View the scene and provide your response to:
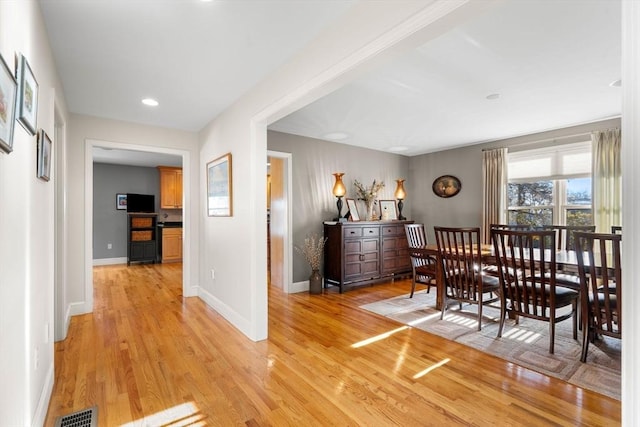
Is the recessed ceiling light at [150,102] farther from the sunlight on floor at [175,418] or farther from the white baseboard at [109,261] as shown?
the white baseboard at [109,261]

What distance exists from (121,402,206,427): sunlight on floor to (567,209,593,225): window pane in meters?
5.21

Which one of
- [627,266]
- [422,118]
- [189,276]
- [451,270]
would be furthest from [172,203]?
[627,266]

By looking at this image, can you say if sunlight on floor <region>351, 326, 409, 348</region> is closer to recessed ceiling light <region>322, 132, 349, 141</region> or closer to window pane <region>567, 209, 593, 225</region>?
recessed ceiling light <region>322, 132, 349, 141</region>

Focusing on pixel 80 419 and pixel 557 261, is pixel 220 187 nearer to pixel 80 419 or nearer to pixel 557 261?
pixel 80 419

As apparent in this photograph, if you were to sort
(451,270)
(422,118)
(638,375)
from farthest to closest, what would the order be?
(422,118), (451,270), (638,375)

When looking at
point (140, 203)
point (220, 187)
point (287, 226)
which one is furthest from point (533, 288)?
point (140, 203)

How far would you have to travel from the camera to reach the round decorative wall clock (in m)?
5.73

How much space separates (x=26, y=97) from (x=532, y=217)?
592 centimetres

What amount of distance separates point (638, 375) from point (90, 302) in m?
4.60

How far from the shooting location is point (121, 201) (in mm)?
7387

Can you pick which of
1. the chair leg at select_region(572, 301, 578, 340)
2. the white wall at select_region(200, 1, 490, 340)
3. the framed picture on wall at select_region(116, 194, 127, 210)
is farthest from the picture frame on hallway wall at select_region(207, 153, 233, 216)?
the framed picture on wall at select_region(116, 194, 127, 210)

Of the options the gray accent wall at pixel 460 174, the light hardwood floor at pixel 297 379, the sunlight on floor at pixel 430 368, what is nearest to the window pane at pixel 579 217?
the gray accent wall at pixel 460 174

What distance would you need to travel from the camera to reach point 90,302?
145 inches

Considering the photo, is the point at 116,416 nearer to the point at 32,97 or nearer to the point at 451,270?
the point at 32,97
